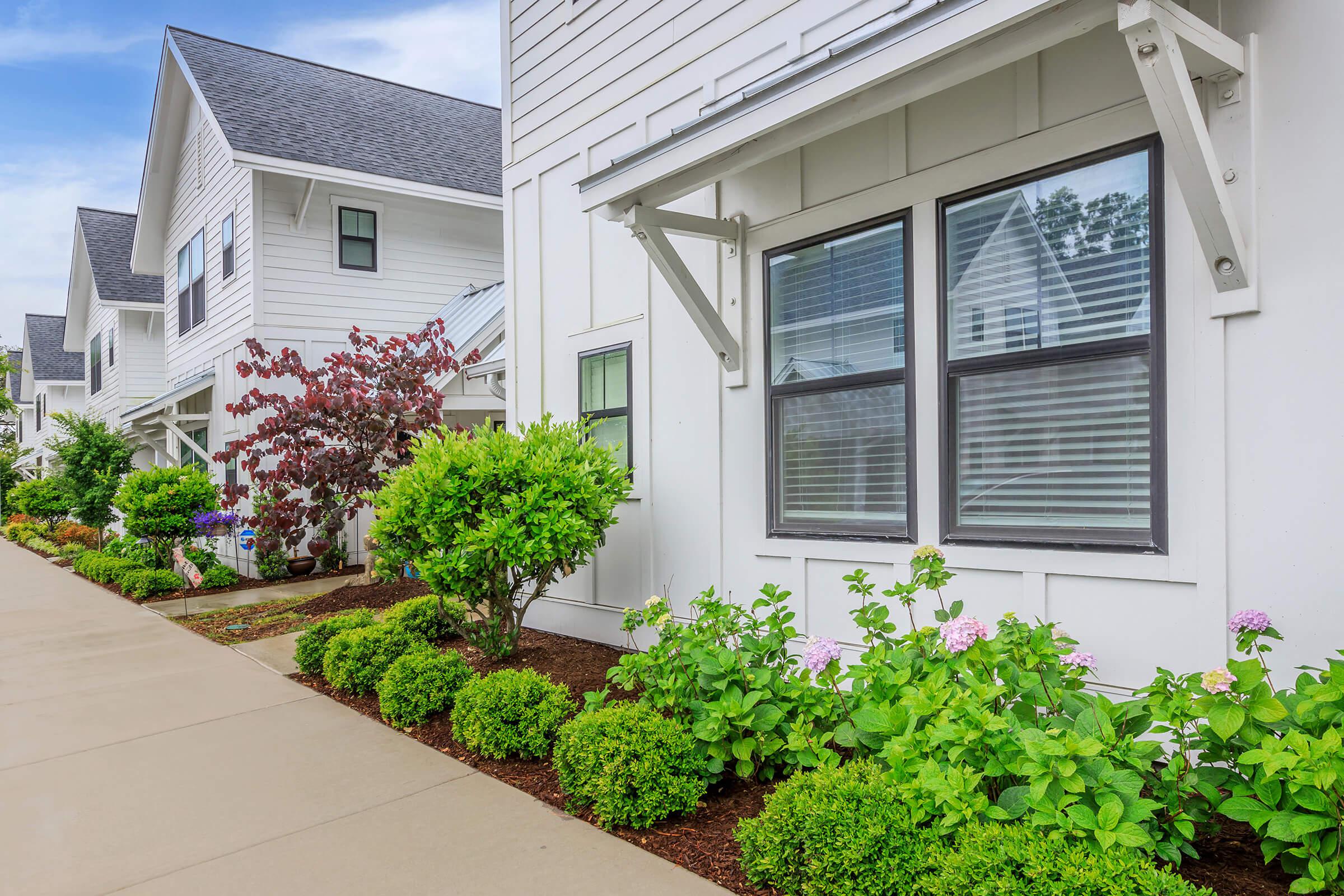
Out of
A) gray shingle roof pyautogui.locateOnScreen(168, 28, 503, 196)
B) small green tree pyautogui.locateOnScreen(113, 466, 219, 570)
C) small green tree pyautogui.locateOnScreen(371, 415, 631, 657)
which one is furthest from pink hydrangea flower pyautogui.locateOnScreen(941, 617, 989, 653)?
small green tree pyautogui.locateOnScreen(113, 466, 219, 570)

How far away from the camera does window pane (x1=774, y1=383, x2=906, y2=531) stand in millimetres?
4125

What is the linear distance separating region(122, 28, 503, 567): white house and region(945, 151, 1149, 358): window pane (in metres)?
8.44

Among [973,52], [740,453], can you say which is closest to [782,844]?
[740,453]

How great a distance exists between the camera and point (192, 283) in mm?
14016

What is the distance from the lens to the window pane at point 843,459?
13.5 feet

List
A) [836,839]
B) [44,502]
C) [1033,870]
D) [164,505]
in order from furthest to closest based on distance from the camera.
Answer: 1. [44,502]
2. [164,505]
3. [836,839]
4. [1033,870]

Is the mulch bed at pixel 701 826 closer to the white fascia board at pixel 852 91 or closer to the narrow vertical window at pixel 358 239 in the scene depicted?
the white fascia board at pixel 852 91

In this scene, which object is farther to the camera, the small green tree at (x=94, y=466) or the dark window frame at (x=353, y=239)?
the small green tree at (x=94, y=466)

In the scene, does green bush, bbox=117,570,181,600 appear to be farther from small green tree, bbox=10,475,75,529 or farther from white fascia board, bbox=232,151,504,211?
small green tree, bbox=10,475,75,529

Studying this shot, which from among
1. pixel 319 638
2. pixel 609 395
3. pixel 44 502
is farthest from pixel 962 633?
pixel 44 502

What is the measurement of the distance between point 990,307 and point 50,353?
1429 inches

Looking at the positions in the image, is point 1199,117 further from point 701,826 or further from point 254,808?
point 254,808

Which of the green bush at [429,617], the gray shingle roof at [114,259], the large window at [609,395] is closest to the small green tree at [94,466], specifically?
the gray shingle roof at [114,259]

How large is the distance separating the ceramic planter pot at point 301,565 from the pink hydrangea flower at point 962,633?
10304 mm
